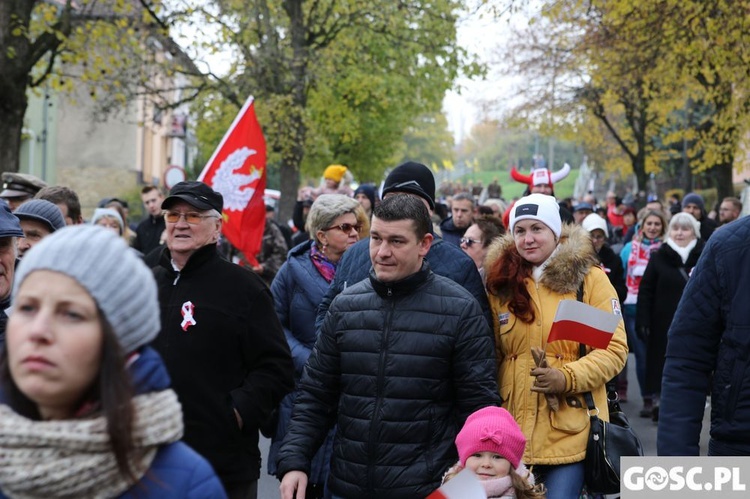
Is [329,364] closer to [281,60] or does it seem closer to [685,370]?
[685,370]

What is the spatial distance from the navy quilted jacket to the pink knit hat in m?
0.54

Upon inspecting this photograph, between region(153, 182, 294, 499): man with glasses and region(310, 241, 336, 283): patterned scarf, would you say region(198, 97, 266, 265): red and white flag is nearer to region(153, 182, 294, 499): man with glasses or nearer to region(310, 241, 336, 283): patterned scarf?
region(310, 241, 336, 283): patterned scarf

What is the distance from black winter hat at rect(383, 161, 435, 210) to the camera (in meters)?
5.91

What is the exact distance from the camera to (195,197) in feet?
16.6

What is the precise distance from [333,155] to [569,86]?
7874 millimetres

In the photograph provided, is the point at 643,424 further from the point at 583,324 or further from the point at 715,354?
the point at 715,354

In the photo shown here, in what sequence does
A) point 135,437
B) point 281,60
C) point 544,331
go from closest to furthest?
point 135,437 → point 544,331 → point 281,60

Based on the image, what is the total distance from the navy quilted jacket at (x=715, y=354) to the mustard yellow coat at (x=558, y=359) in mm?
807

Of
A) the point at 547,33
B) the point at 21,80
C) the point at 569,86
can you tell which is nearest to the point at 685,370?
the point at 21,80

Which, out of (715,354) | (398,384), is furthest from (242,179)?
(715,354)

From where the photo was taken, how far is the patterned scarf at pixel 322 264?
6551 mm

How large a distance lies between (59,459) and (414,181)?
12.9 ft

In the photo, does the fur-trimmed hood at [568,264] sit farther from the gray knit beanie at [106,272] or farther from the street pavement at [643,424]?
the street pavement at [643,424]

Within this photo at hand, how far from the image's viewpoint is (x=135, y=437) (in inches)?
92.0
